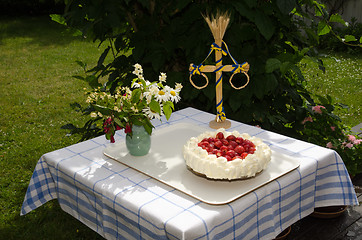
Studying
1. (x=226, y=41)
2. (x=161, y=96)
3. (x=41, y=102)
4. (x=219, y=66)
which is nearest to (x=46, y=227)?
(x=161, y=96)

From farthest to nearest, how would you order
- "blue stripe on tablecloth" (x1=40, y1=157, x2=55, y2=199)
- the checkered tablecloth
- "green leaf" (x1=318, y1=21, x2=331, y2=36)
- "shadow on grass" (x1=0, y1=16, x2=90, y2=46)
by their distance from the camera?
"shadow on grass" (x1=0, y1=16, x2=90, y2=46) → "green leaf" (x1=318, y1=21, x2=331, y2=36) → "blue stripe on tablecloth" (x1=40, y1=157, x2=55, y2=199) → the checkered tablecloth

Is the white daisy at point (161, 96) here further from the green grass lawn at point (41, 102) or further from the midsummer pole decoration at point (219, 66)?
the green grass lawn at point (41, 102)

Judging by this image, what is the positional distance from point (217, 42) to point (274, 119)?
906 millimetres

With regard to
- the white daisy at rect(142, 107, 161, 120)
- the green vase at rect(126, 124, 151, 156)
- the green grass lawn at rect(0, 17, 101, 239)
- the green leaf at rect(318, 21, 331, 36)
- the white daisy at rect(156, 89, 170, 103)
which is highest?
the green leaf at rect(318, 21, 331, 36)

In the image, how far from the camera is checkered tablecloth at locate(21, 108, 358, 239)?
1.64 meters

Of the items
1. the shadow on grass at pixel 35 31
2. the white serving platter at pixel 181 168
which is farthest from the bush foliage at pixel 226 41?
the shadow on grass at pixel 35 31

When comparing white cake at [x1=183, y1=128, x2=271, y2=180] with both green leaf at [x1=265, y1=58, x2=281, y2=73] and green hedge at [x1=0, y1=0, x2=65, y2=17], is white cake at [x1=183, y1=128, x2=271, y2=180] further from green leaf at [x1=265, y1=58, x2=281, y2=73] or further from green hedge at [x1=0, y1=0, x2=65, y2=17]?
green hedge at [x1=0, y1=0, x2=65, y2=17]

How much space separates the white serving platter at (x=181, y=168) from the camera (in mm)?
1753

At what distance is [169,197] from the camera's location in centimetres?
176

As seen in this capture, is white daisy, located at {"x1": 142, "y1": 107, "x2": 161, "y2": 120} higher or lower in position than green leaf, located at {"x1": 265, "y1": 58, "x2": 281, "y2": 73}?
lower

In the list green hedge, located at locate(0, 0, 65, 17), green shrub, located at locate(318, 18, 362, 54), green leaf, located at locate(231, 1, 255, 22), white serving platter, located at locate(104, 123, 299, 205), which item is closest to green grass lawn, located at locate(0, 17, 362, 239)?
green shrub, located at locate(318, 18, 362, 54)

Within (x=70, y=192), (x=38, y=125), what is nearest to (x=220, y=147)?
(x=70, y=192)

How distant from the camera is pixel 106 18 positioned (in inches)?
112

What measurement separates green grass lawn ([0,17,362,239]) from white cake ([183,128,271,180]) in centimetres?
133
